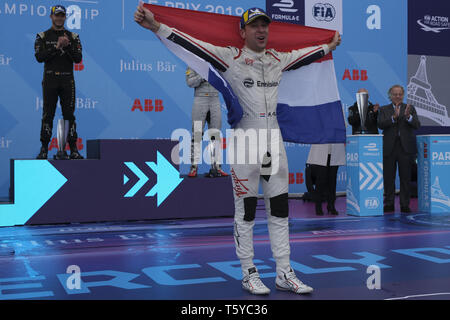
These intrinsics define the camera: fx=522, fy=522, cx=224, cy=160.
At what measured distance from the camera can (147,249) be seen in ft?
14.6

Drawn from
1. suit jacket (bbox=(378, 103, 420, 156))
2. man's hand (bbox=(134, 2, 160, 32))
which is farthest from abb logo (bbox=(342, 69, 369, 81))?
man's hand (bbox=(134, 2, 160, 32))

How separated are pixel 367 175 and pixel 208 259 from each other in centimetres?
299

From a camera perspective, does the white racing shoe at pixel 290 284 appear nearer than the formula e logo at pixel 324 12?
Yes

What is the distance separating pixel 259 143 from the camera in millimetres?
Result: 3076

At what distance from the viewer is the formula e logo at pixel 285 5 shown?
28.5 feet

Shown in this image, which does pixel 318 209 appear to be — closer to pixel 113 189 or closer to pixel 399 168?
pixel 399 168

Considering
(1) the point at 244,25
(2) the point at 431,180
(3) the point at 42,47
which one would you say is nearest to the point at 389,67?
(2) the point at 431,180

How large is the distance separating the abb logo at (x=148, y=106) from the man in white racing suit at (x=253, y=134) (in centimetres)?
487

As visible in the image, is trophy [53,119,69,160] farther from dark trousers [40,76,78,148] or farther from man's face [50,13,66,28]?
man's face [50,13,66,28]

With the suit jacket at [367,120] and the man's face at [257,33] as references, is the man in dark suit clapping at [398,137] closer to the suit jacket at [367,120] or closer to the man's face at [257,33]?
the suit jacket at [367,120]

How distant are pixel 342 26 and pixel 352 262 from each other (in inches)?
247

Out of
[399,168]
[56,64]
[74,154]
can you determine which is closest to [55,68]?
[56,64]

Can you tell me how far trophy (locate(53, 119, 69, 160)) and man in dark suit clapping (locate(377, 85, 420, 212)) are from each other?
3.84 metres

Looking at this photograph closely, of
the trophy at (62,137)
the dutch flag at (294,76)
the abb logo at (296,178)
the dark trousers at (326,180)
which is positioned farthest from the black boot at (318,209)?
the trophy at (62,137)
